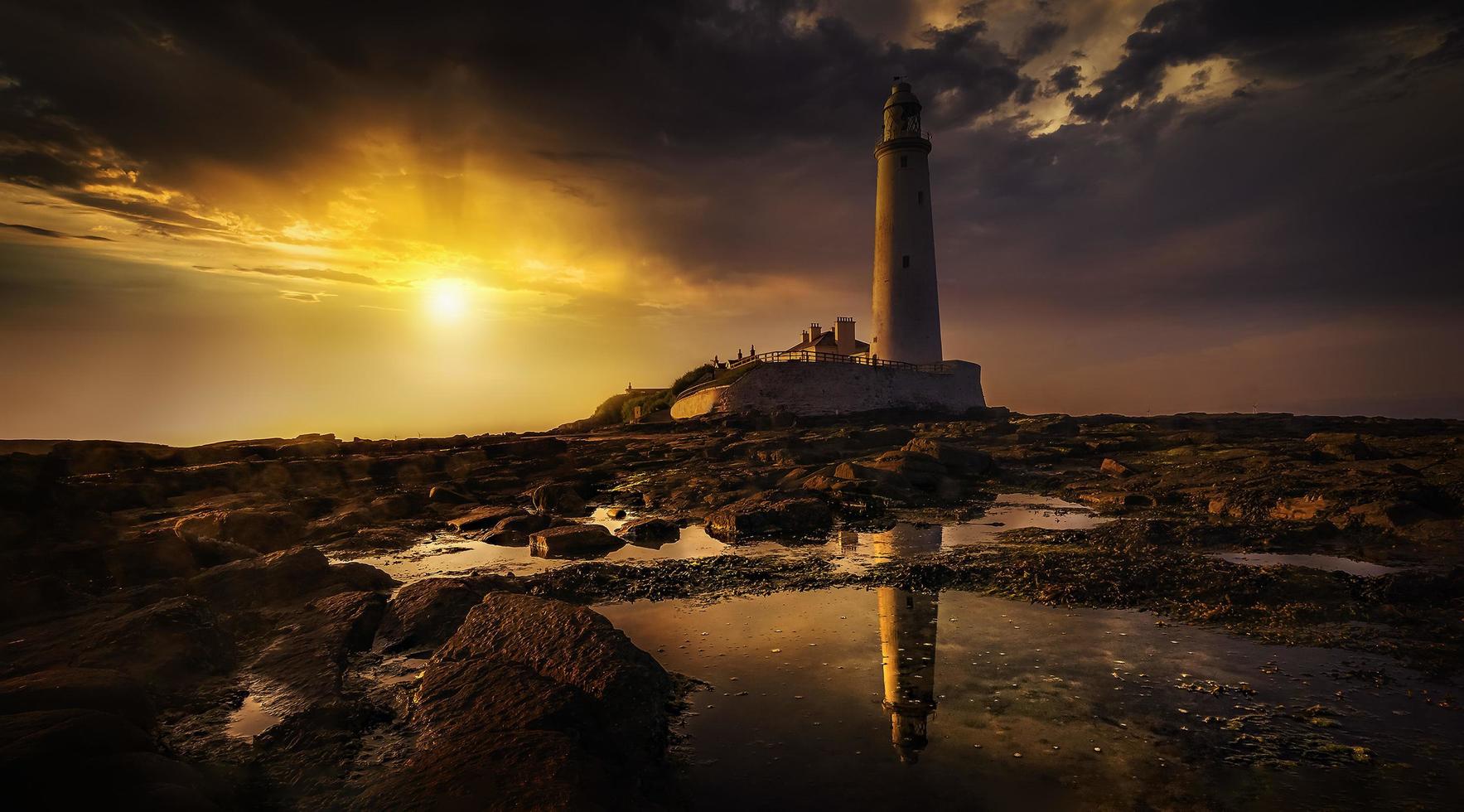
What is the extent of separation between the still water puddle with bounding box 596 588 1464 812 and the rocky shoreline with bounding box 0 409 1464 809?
0.77 metres

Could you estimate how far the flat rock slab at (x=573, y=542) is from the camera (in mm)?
12344

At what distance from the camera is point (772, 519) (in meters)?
14.0

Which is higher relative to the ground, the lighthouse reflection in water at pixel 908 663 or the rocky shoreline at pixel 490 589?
the rocky shoreline at pixel 490 589

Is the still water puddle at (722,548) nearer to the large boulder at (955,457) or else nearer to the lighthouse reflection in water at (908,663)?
the lighthouse reflection in water at (908,663)

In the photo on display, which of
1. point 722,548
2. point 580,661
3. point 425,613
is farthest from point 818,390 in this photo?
point 580,661

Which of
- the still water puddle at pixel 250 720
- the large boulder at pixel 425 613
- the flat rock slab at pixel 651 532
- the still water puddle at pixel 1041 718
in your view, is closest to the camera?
the still water puddle at pixel 1041 718

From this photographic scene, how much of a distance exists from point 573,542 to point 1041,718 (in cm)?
919

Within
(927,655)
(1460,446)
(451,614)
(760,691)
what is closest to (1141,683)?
Answer: (927,655)

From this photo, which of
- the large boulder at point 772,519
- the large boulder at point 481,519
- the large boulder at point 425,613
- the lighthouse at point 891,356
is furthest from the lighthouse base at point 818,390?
the large boulder at point 425,613

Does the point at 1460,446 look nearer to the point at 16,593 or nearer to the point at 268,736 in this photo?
the point at 268,736

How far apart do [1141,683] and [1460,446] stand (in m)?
21.5

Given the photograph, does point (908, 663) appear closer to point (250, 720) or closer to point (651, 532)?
point (250, 720)

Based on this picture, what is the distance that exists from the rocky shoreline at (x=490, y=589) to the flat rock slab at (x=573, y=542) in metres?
0.07

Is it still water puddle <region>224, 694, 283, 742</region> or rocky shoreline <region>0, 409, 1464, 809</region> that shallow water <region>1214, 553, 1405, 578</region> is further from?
still water puddle <region>224, 694, 283, 742</region>
